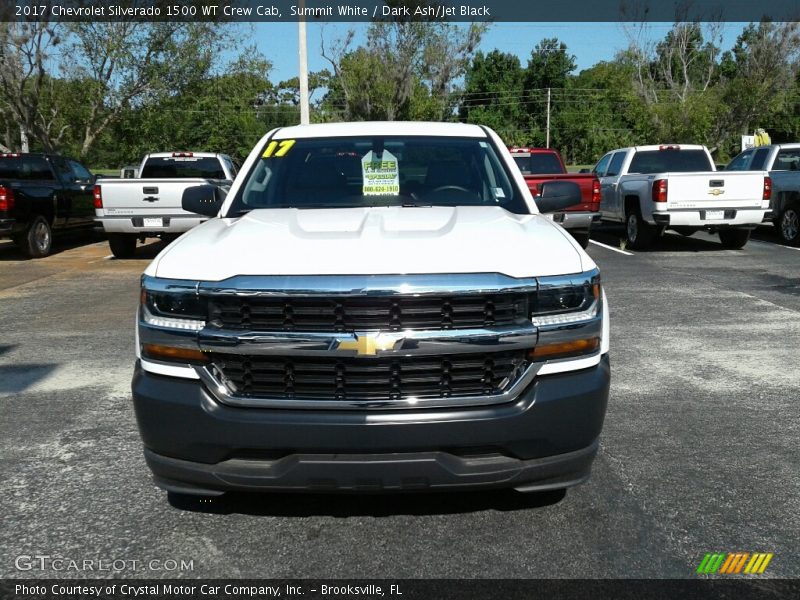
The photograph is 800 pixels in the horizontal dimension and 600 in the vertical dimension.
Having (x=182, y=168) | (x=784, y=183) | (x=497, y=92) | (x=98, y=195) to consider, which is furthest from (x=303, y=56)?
(x=497, y=92)

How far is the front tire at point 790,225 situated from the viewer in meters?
15.1

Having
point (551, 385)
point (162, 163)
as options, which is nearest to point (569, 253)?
point (551, 385)

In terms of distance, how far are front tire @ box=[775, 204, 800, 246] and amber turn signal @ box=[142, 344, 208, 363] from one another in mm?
14176

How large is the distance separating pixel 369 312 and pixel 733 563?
1.77 m

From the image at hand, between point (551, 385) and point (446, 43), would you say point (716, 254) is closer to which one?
point (551, 385)

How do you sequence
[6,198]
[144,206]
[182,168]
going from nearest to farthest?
[144,206] → [6,198] → [182,168]

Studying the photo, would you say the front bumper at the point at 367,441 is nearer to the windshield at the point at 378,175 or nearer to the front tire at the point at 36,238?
the windshield at the point at 378,175

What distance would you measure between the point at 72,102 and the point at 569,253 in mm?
27105

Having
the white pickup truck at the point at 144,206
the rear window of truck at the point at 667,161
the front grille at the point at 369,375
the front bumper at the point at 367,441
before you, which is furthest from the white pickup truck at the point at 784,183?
the front grille at the point at 369,375

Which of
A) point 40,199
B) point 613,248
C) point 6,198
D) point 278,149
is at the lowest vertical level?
point 613,248

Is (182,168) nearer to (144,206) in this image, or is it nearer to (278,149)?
(144,206)

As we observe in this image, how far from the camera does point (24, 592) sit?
10.5 ft

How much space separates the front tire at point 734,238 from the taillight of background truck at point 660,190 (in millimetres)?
1573

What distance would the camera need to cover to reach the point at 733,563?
3.40m
